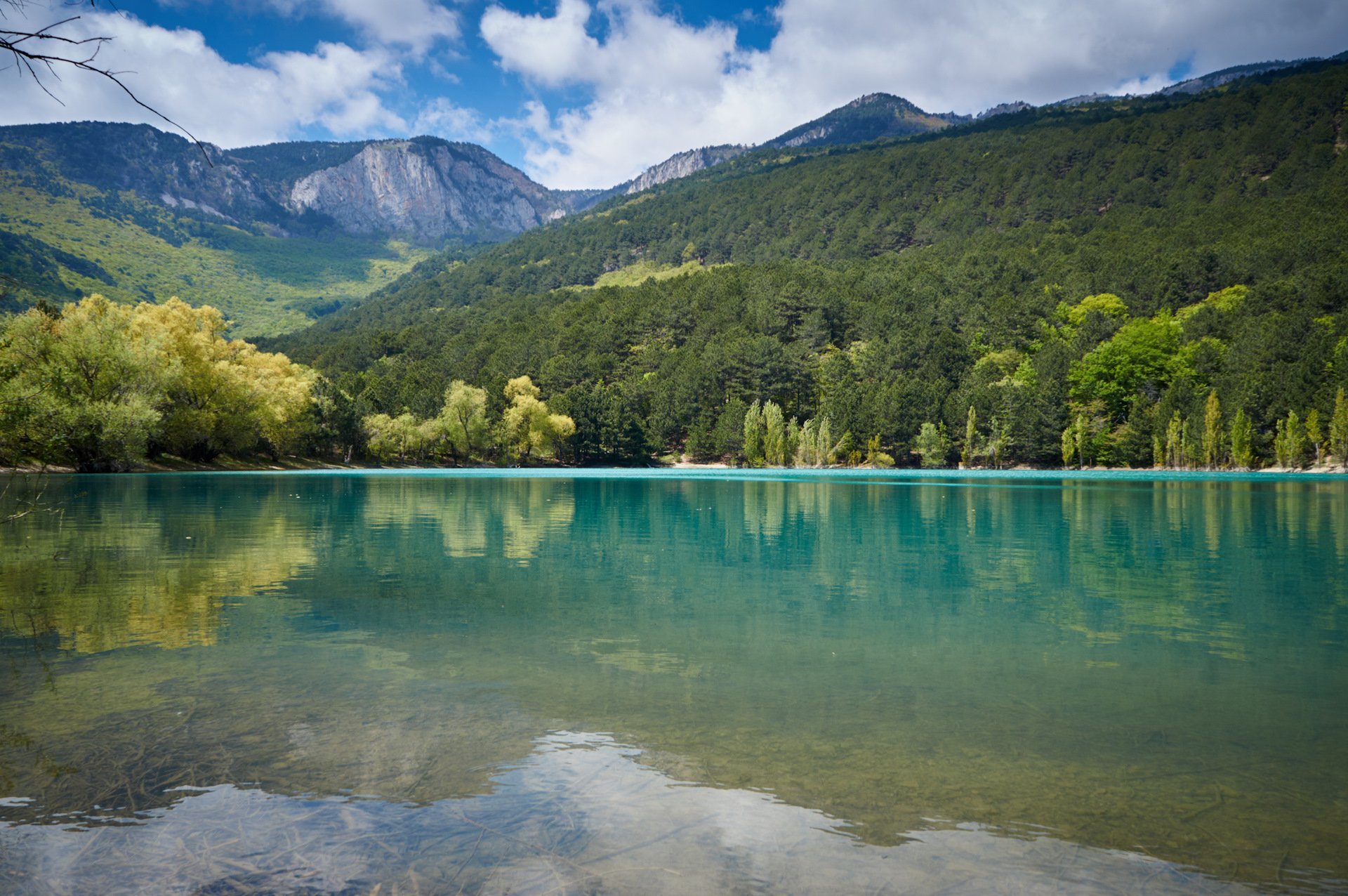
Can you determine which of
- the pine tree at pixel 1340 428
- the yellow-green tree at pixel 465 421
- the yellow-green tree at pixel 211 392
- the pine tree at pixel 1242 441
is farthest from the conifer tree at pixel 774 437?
the pine tree at pixel 1340 428

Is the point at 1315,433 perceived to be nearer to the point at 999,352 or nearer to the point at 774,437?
the point at 999,352

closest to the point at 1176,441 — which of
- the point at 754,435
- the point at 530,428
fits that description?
the point at 754,435

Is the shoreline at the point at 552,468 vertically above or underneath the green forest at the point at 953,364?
underneath

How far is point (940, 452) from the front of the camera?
125125 millimetres

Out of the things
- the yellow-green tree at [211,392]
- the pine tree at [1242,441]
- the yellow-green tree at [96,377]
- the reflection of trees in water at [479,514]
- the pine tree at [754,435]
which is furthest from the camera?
the pine tree at [754,435]

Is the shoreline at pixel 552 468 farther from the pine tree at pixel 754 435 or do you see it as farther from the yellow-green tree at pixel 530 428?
the yellow-green tree at pixel 530 428

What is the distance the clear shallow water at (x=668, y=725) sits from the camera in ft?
18.9

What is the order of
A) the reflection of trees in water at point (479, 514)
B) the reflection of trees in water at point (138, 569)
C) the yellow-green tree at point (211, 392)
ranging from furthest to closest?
the yellow-green tree at point (211, 392) → the reflection of trees in water at point (479, 514) → the reflection of trees in water at point (138, 569)

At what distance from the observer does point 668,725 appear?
8672 millimetres

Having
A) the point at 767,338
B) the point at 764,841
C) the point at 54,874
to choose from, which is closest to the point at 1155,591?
the point at 764,841

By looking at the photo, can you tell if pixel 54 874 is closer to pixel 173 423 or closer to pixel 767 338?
pixel 173 423

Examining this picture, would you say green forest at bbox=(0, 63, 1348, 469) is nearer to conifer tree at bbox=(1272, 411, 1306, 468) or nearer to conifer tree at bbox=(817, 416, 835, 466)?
conifer tree at bbox=(1272, 411, 1306, 468)

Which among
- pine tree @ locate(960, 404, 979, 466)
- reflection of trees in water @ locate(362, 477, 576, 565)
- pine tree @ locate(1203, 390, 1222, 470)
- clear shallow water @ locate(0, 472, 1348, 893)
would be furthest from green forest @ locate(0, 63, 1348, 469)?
clear shallow water @ locate(0, 472, 1348, 893)

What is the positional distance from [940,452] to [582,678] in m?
122
